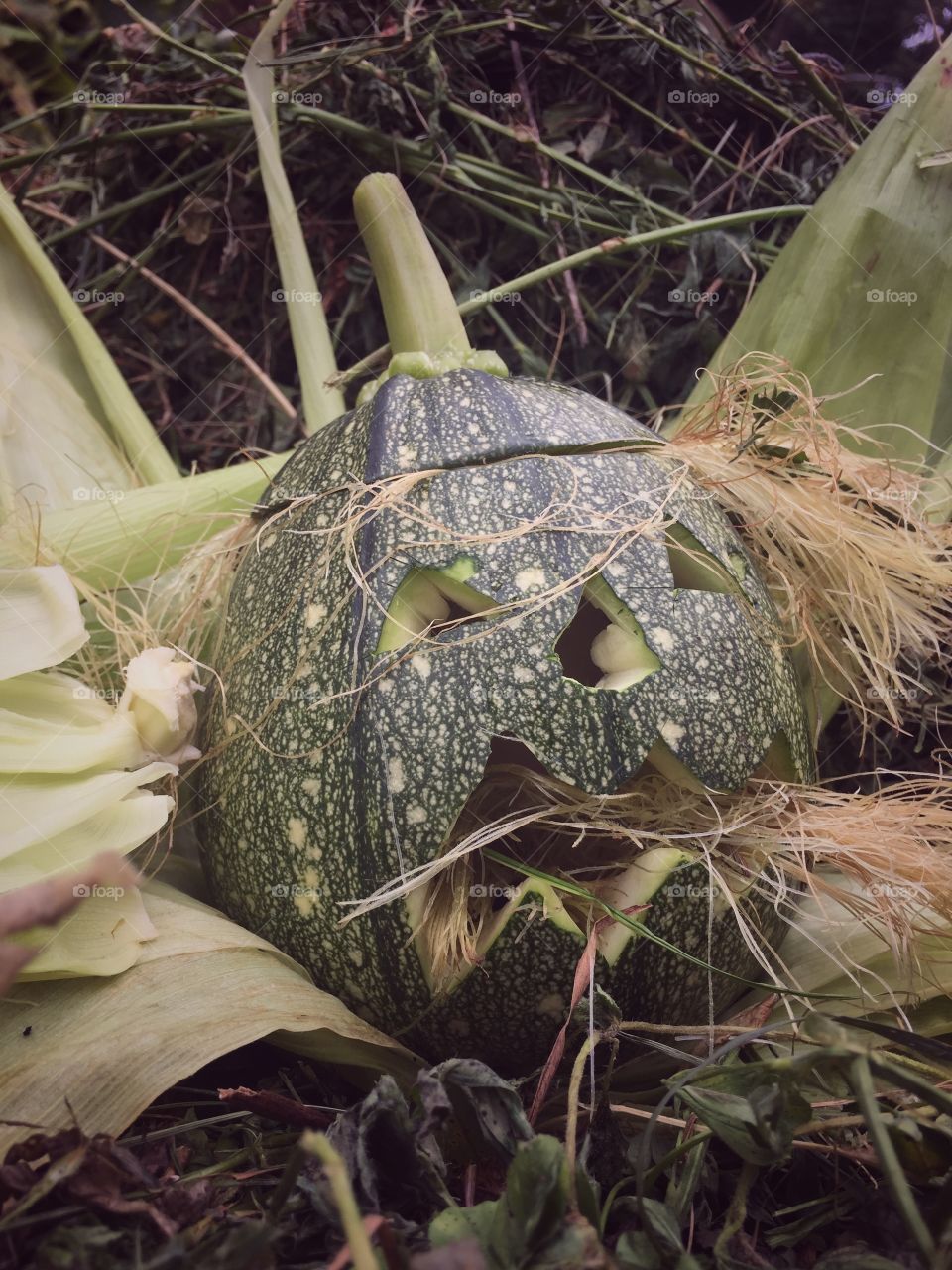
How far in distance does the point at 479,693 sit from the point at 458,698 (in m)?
0.02

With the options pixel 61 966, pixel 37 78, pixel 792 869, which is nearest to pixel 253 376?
pixel 37 78

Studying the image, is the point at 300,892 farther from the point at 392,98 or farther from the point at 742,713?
the point at 392,98

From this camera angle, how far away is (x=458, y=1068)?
1021 mm

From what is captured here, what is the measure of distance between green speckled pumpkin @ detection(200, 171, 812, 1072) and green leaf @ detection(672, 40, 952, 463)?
0.54 metres

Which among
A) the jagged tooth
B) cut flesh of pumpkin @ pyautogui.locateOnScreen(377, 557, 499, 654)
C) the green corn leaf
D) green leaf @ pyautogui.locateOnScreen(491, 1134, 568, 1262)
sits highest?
the green corn leaf

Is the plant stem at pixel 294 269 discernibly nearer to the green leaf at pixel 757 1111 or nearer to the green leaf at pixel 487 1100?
the green leaf at pixel 487 1100

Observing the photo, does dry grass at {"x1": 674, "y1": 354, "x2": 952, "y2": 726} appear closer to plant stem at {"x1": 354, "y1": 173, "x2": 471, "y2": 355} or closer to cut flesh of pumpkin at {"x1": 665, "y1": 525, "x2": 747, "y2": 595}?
cut flesh of pumpkin at {"x1": 665, "y1": 525, "x2": 747, "y2": 595}

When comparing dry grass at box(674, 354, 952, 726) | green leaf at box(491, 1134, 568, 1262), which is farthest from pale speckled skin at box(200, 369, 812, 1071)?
green leaf at box(491, 1134, 568, 1262)

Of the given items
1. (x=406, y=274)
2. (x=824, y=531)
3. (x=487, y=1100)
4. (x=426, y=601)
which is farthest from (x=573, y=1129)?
(x=406, y=274)

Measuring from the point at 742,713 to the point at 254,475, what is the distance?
0.93m

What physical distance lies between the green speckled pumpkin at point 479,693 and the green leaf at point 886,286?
54 centimetres

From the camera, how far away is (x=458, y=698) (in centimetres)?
115

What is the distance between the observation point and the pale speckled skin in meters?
1.15

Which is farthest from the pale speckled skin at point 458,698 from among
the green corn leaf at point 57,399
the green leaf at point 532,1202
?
the green corn leaf at point 57,399
